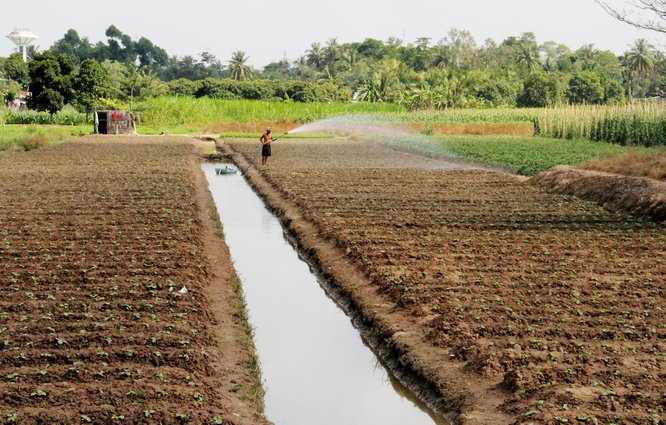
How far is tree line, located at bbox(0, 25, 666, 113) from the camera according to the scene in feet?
202

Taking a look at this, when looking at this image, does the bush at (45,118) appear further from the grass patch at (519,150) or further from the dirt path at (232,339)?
the dirt path at (232,339)

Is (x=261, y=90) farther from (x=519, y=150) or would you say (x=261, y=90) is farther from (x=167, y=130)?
(x=519, y=150)

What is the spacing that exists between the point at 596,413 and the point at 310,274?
7.43 metres

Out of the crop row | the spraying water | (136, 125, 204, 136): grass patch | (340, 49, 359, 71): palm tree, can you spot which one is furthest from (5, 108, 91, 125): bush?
the crop row

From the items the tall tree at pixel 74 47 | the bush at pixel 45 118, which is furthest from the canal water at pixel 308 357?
the tall tree at pixel 74 47

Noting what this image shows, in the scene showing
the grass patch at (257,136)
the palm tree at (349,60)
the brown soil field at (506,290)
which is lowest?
the brown soil field at (506,290)

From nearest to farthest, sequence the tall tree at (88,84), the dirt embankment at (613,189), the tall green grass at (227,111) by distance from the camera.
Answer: the dirt embankment at (613,189) → the tall tree at (88,84) → the tall green grass at (227,111)

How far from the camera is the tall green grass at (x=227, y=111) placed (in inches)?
2429

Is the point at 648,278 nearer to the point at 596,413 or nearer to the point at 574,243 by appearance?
the point at 574,243

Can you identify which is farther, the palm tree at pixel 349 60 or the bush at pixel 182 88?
the palm tree at pixel 349 60

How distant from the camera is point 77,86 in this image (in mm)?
60656

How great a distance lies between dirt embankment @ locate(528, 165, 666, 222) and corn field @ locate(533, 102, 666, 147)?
1177 cm

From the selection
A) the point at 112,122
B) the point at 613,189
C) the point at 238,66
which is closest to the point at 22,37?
the point at 238,66

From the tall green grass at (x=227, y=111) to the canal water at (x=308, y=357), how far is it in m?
46.7
